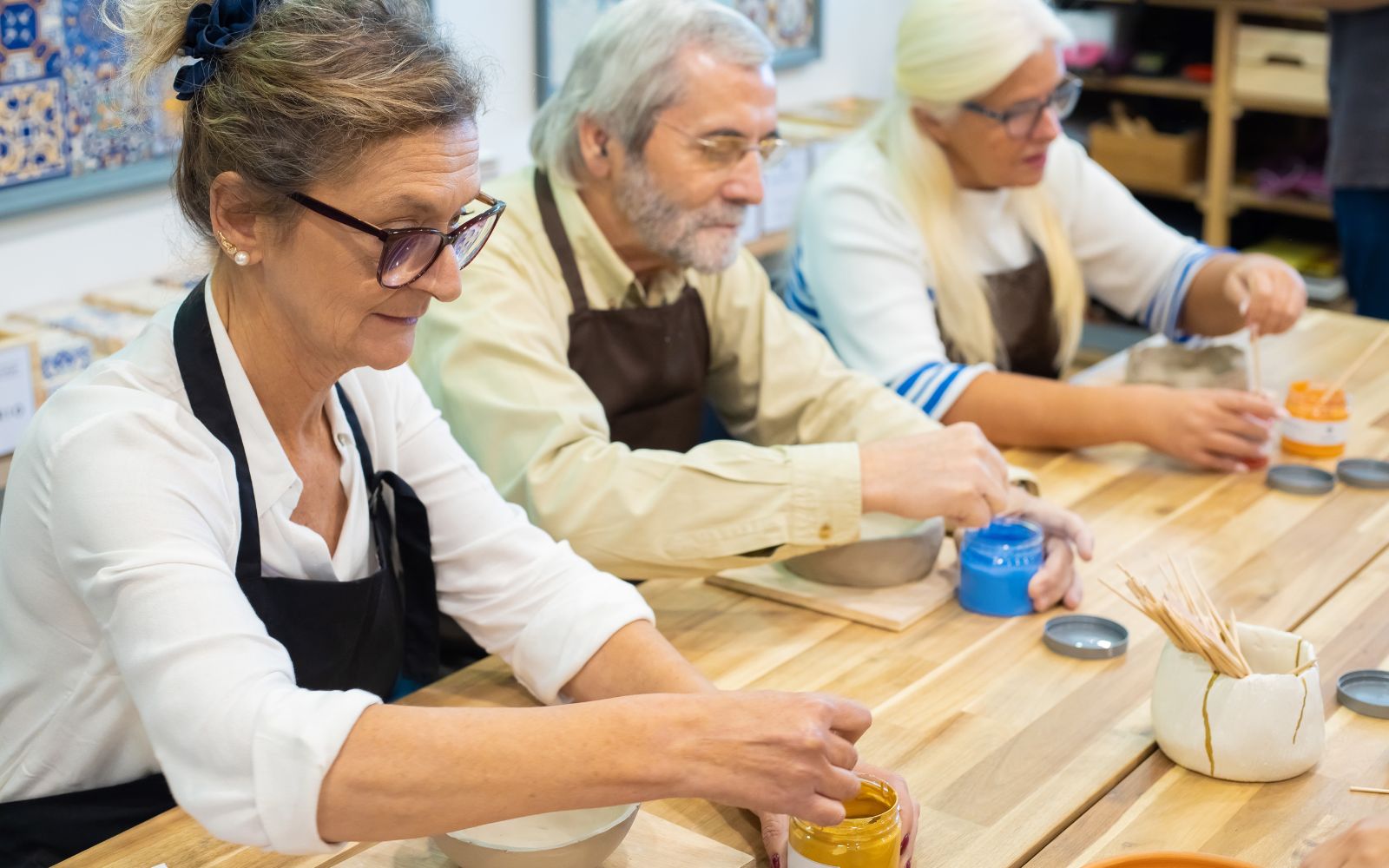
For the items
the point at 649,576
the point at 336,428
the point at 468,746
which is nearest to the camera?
the point at 468,746

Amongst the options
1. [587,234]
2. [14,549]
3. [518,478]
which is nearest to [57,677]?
[14,549]

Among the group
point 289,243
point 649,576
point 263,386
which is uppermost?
point 289,243

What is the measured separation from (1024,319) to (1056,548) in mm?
1028

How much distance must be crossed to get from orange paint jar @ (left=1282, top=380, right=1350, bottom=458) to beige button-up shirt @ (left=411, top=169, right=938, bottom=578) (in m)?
0.62

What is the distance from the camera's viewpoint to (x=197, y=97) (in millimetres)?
1401

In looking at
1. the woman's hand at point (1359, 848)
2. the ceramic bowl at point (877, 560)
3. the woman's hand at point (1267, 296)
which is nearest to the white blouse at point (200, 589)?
the ceramic bowl at point (877, 560)

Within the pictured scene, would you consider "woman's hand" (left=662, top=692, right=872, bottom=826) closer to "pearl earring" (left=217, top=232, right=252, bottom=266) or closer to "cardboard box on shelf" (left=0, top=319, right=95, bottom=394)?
"pearl earring" (left=217, top=232, right=252, bottom=266)

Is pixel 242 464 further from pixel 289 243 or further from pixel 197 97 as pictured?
pixel 197 97

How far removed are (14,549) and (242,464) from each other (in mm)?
216

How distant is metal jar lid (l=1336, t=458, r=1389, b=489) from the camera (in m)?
2.26

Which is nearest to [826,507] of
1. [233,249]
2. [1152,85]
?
[233,249]

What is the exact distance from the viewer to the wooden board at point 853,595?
1840mm

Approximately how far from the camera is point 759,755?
1210 mm

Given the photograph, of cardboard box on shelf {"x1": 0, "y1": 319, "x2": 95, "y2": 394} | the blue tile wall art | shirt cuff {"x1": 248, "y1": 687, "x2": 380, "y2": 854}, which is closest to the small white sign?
cardboard box on shelf {"x1": 0, "y1": 319, "x2": 95, "y2": 394}
